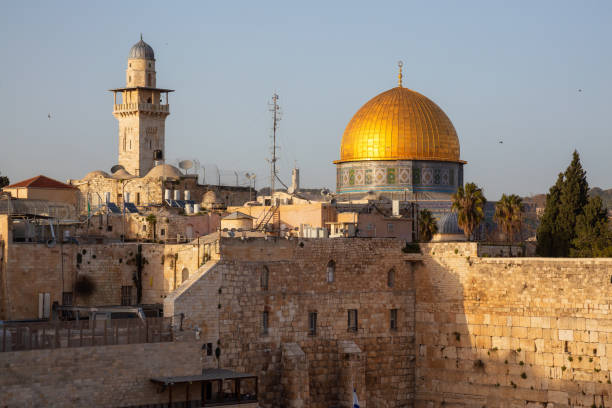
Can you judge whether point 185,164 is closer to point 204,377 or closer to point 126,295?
point 126,295

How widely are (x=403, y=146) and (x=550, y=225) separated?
1078cm

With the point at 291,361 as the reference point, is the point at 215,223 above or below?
above

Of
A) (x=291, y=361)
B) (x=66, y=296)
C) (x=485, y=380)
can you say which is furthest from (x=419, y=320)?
(x=66, y=296)

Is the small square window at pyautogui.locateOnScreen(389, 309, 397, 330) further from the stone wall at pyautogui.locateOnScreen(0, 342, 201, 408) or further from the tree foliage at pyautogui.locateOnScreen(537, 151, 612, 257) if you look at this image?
the stone wall at pyautogui.locateOnScreen(0, 342, 201, 408)

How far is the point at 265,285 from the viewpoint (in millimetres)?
28984

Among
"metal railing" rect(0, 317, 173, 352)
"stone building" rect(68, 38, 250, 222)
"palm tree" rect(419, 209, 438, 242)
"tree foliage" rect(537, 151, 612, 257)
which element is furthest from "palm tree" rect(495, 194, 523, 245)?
"metal railing" rect(0, 317, 173, 352)

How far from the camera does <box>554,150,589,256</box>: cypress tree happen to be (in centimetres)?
3575

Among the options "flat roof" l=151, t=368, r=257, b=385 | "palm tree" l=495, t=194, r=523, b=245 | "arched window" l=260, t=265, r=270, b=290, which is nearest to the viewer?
"flat roof" l=151, t=368, r=257, b=385

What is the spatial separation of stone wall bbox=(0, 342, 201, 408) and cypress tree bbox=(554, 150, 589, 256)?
15079 millimetres

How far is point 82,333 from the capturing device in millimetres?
23750

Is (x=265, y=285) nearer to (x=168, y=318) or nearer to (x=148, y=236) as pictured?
(x=168, y=318)

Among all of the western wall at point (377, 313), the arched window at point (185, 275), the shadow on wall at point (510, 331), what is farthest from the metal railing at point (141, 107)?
the shadow on wall at point (510, 331)

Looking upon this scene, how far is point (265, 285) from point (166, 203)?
531 inches

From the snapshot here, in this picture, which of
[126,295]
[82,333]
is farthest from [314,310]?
[82,333]
